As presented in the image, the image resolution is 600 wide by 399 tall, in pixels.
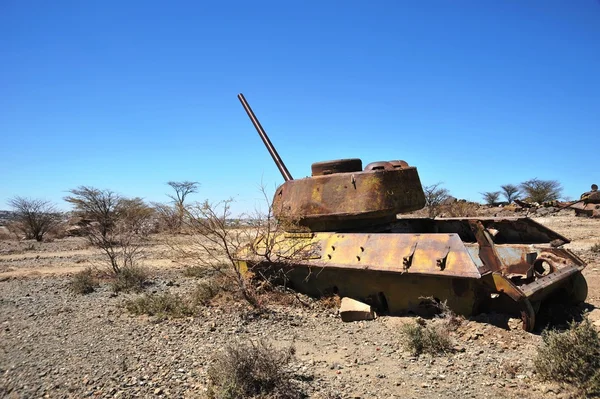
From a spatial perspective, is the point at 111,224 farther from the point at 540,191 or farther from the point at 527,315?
the point at 540,191

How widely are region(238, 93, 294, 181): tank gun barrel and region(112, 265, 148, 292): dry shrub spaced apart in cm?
388

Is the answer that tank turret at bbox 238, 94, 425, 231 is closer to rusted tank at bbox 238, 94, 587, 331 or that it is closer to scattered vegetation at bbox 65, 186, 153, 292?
rusted tank at bbox 238, 94, 587, 331

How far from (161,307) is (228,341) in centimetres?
186

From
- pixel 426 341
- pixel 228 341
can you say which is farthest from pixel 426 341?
pixel 228 341

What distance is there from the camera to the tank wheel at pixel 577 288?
6301 millimetres

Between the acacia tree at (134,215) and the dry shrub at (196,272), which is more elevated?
the acacia tree at (134,215)

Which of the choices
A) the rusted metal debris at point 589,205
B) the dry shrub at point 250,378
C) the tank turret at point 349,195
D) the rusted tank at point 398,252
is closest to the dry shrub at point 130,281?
the rusted tank at point 398,252

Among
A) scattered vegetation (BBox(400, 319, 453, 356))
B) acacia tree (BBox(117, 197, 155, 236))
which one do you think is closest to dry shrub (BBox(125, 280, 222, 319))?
scattered vegetation (BBox(400, 319, 453, 356))

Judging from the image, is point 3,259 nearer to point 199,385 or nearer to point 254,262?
point 254,262

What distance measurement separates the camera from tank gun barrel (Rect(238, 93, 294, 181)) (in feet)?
31.2

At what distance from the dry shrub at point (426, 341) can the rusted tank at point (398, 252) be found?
2.74ft

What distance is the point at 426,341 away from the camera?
4.92 m

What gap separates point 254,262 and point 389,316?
259cm

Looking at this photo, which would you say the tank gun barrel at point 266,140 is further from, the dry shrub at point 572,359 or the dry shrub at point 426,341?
the dry shrub at point 572,359
